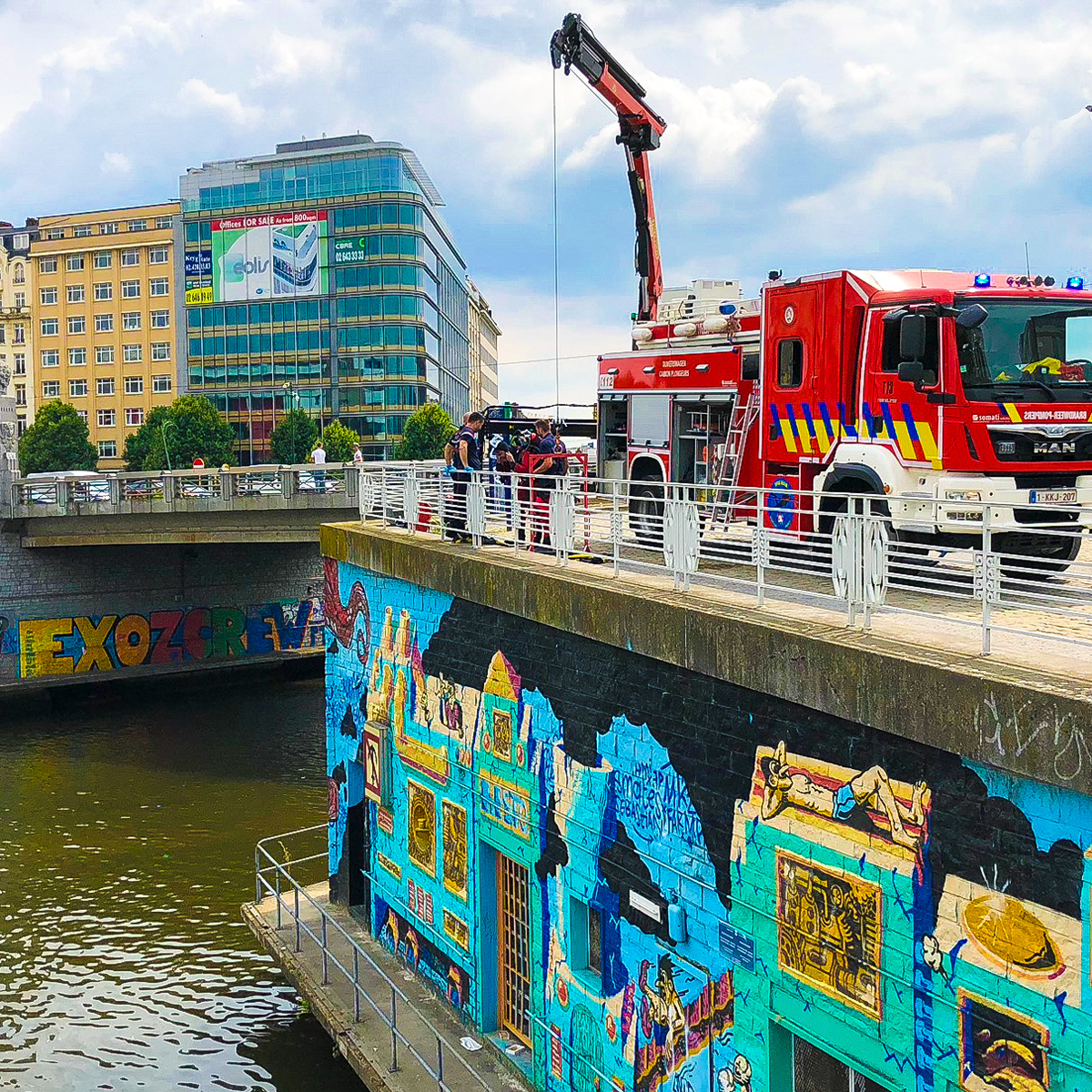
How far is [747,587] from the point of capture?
34.3ft

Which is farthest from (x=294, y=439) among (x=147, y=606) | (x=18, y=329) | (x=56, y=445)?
(x=147, y=606)

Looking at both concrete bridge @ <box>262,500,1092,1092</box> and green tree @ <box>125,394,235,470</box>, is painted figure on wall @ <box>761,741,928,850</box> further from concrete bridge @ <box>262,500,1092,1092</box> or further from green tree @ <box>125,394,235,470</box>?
green tree @ <box>125,394,235,470</box>

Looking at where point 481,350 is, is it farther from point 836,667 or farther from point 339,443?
point 836,667

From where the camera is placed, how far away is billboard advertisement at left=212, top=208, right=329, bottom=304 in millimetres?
91562

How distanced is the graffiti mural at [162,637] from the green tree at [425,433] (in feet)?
122

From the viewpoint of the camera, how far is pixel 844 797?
25.7 ft

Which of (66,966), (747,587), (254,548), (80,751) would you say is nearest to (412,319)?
(254,548)

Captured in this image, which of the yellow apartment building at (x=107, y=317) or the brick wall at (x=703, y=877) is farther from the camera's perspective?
the yellow apartment building at (x=107, y=317)

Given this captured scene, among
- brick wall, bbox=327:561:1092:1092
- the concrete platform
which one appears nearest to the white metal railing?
brick wall, bbox=327:561:1092:1092

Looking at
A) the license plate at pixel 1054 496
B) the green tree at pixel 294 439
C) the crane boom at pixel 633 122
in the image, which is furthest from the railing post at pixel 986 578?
the green tree at pixel 294 439

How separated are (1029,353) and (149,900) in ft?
53.2

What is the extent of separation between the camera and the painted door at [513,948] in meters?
12.4

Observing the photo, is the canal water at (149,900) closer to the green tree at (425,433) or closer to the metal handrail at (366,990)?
the metal handrail at (366,990)

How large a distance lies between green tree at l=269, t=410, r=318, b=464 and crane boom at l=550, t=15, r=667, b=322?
219ft
